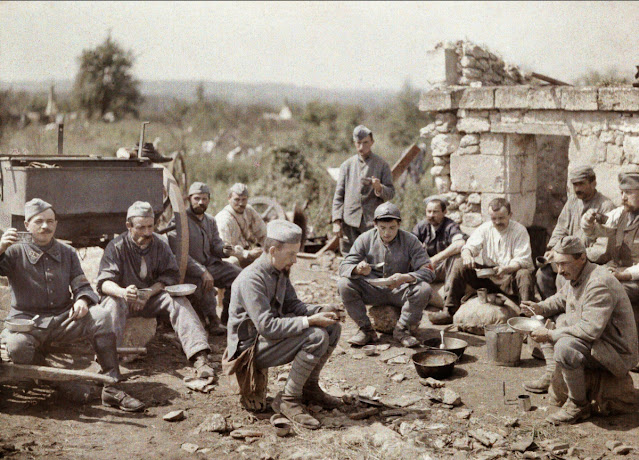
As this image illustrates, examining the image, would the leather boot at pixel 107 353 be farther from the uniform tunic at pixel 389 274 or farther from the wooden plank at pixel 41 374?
the uniform tunic at pixel 389 274

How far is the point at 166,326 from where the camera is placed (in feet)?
23.5

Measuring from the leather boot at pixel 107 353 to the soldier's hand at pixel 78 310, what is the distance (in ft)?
0.73

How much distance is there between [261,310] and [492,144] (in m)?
4.88

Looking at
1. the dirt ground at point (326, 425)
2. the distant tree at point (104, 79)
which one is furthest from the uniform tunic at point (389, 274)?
the distant tree at point (104, 79)

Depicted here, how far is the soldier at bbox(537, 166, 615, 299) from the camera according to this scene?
6.87m

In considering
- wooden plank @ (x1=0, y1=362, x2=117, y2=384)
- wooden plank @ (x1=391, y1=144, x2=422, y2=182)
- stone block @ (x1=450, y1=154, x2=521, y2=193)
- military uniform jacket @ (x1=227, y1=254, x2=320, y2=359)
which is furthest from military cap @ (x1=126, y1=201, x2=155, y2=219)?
wooden plank @ (x1=391, y1=144, x2=422, y2=182)

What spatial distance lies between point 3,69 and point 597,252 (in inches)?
228

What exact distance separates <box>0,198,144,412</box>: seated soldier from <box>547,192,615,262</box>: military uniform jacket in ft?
14.2

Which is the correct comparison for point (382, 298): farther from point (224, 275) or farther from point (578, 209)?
point (578, 209)

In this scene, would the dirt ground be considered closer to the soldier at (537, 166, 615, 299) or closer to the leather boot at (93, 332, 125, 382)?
the leather boot at (93, 332, 125, 382)

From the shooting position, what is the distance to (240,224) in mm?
8016

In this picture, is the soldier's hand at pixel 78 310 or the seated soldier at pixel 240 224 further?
the seated soldier at pixel 240 224

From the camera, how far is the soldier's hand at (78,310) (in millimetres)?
5324

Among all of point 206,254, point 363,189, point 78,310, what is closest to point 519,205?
point 363,189
